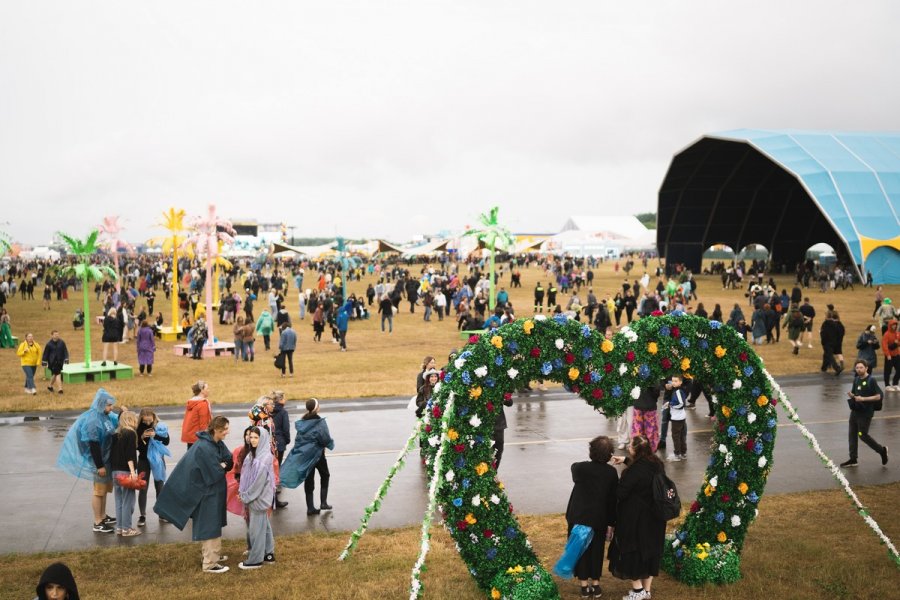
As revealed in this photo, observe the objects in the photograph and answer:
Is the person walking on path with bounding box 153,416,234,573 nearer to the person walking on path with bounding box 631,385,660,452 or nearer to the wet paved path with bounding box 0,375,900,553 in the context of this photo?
the wet paved path with bounding box 0,375,900,553

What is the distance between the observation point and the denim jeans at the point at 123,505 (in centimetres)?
988

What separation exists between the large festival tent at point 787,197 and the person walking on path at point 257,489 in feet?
148

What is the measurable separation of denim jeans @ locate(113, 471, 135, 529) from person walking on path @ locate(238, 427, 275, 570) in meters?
1.84

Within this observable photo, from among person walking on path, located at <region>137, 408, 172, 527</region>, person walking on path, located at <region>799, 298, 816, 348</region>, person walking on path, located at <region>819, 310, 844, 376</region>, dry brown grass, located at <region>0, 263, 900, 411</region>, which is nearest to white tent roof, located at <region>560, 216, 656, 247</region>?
dry brown grass, located at <region>0, 263, 900, 411</region>

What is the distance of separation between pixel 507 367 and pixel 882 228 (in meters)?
47.5

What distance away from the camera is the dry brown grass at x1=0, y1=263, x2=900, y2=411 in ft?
62.8

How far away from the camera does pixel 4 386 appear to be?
20.3 meters

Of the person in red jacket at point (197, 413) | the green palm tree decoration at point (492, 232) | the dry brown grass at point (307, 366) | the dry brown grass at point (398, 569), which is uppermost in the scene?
the green palm tree decoration at point (492, 232)

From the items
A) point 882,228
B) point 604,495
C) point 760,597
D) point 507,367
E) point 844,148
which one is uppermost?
point 844,148

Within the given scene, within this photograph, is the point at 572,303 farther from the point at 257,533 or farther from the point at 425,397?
the point at 257,533

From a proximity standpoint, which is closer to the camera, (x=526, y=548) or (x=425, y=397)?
(x=526, y=548)

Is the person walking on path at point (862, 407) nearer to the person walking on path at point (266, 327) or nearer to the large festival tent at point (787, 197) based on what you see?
the person walking on path at point (266, 327)

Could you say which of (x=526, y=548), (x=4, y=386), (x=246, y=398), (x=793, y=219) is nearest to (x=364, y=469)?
(x=526, y=548)

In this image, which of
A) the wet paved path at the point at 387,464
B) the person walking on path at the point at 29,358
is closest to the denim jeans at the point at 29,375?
the person walking on path at the point at 29,358
